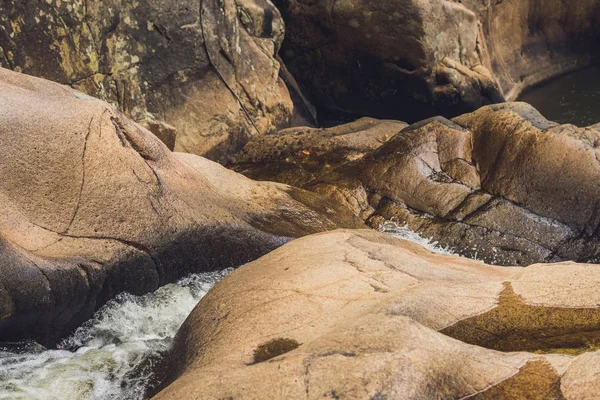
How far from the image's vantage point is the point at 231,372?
4.25 meters

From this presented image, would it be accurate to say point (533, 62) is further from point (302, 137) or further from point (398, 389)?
point (398, 389)

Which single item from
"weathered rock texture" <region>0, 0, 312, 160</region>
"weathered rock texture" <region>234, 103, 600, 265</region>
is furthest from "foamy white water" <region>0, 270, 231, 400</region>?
"weathered rock texture" <region>0, 0, 312, 160</region>

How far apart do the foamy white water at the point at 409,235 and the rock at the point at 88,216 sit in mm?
1474

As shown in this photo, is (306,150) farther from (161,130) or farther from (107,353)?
(107,353)

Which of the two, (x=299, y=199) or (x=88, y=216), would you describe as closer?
(x=88, y=216)

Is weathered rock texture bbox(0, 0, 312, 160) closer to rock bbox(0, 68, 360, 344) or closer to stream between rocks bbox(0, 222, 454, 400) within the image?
rock bbox(0, 68, 360, 344)

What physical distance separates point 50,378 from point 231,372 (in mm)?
1838

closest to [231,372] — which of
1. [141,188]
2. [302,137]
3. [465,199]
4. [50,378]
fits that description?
[50,378]

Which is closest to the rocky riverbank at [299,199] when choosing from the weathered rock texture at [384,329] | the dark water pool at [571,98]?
the weathered rock texture at [384,329]

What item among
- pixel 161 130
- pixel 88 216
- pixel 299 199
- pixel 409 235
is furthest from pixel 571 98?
pixel 88 216

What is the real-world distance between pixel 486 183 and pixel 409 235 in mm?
1154

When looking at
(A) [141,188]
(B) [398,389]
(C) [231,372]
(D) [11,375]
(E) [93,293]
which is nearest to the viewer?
(B) [398,389]

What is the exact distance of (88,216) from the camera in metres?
6.61

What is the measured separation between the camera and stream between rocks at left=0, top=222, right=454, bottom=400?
5.34 meters
